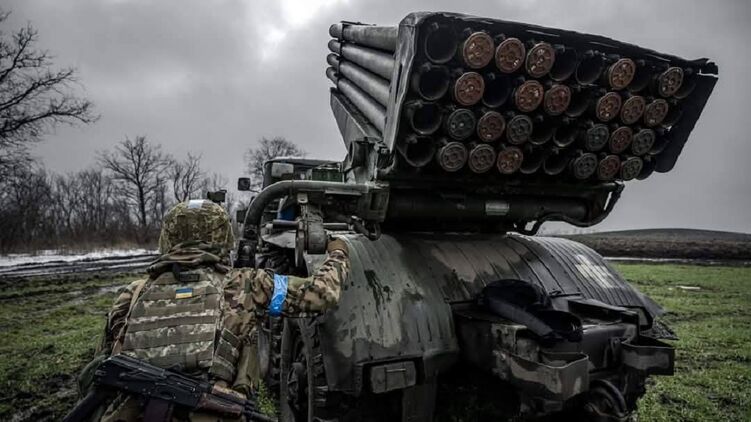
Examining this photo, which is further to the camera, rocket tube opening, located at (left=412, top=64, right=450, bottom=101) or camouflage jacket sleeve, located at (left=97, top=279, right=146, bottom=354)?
rocket tube opening, located at (left=412, top=64, right=450, bottom=101)

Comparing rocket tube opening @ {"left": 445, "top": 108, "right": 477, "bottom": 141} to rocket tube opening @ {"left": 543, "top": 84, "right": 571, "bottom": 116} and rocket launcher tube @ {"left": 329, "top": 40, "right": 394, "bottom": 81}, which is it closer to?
rocket tube opening @ {"left": 543, "top": 84, "right": 571, "bottom": 116}

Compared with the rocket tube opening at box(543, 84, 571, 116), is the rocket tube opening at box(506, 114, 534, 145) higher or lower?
lower

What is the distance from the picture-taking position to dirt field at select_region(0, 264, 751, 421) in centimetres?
512

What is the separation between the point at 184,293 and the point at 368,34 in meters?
3.06

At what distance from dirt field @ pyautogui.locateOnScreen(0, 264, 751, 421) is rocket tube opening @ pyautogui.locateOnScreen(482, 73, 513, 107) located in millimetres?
2326

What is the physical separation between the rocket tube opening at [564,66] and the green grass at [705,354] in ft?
11.6

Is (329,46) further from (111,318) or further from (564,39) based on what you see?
(111,318)

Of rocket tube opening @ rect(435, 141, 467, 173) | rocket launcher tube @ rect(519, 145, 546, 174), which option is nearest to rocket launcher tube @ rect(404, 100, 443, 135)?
rocket tube opening @ rect(435, 141, 467, 173)

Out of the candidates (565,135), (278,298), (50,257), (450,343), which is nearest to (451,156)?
(565,135)

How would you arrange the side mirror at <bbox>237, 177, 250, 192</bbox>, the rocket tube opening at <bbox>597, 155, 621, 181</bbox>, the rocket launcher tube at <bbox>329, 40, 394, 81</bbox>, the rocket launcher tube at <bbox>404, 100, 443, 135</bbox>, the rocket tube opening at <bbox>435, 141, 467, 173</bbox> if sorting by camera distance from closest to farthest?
the rocket launcher tube at <bbox>404, 100, 443, 135</bbox>, the rocket tube opening at <bbox>435, 141, 467, 173</bbox>, the rocket tube opening at <bbox>597, 155, 621, 181</bbox>, the rocket launcher tube at <bbox>329, 40, 394, 81</bbox>, the side mirror at <bbox>237, 177, 250, 192</bbox>

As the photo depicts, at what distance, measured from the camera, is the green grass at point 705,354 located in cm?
509

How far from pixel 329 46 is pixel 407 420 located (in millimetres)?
4684

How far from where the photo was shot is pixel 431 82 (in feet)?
10.8

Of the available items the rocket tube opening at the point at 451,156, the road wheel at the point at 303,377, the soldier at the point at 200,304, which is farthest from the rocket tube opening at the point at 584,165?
the road wheel at the point at 303,377
